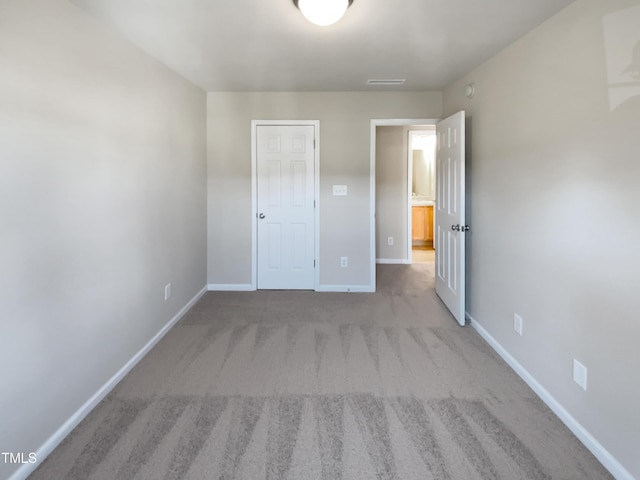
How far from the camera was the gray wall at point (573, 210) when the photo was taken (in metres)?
1.50

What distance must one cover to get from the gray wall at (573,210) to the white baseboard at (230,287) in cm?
266

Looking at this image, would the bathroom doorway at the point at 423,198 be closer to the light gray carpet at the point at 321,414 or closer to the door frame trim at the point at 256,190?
the door frame trim at the point at 256,190

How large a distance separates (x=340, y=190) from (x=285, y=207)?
2.25 ft

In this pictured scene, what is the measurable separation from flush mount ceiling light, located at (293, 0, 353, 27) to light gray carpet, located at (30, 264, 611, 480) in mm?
2159

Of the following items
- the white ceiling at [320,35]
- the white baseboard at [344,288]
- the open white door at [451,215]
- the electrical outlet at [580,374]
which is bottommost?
the electrical outlet at [580,374]

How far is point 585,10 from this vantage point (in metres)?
1.75

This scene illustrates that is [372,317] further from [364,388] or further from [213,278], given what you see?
[213,278]

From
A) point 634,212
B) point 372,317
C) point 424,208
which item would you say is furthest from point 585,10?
point 424,208

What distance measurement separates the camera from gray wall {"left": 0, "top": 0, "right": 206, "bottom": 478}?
148 cm

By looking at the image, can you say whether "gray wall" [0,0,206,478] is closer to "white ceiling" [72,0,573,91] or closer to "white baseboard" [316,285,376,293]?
"white ceiling" [72,0,573,91]

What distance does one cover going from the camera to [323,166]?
4.07 m

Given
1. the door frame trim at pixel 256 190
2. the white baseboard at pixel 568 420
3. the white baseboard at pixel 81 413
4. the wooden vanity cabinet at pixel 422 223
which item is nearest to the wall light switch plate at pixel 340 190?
the door frame trim at pixel 256 190

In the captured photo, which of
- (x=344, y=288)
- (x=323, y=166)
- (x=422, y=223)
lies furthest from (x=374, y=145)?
(x=422, y=223)

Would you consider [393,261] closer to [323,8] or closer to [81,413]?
[323,8]
